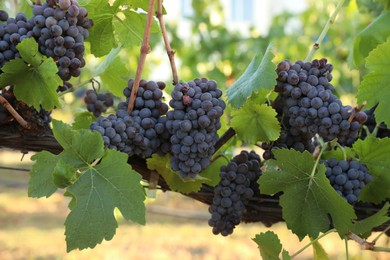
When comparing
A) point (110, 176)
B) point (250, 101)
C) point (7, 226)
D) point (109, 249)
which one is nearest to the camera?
point (110, 176)

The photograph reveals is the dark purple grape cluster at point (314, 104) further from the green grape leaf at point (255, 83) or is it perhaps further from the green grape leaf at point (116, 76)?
the green grape leaf at point (116, 76)

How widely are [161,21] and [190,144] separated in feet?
0.62

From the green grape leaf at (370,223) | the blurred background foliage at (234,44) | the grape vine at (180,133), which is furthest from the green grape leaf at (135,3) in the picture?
the blurred background foliage at (234,44)

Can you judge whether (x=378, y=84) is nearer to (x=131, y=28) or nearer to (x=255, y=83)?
(x=255, y=83)

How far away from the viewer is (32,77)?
0.86 meters

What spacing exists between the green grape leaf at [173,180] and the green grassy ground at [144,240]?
9.03 feet

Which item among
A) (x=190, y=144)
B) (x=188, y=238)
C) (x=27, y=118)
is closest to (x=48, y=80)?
(x=27, y=118)

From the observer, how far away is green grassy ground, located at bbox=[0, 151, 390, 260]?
4054 millimetres

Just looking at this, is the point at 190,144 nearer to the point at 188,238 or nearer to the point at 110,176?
the point at 110,176

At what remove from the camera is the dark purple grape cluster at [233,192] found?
3.16 feet

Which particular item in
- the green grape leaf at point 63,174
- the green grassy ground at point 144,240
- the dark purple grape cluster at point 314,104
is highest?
the dark purple grape cluster at point 314,104

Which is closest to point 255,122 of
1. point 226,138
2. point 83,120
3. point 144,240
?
point 226,138

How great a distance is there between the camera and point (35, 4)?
2.89 ft

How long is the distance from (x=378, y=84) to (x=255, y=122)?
184 millimetres
